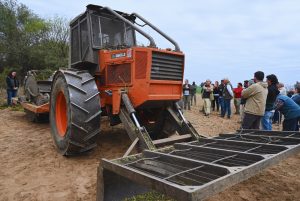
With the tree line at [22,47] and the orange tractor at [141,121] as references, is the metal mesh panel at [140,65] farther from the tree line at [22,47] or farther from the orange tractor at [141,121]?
the tree line at [22,47]

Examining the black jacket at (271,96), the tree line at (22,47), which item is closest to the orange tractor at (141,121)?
the black jacket at (271,96)

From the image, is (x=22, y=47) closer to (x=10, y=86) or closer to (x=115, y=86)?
(x=10, y=86)

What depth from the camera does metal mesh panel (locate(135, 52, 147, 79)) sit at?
5.00m

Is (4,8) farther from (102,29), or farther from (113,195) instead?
(113,195)

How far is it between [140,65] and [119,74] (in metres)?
0.60

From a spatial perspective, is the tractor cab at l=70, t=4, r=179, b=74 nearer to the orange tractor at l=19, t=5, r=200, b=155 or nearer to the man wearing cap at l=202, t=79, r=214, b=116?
the orange tractor at l=19, t=5, r=200, b=155

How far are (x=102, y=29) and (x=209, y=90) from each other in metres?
8.66

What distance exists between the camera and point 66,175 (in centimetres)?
461

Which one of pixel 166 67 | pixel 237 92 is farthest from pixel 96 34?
pixel 237 92

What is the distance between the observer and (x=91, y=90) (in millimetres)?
5059

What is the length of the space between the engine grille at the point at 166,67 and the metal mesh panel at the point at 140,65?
14 cm

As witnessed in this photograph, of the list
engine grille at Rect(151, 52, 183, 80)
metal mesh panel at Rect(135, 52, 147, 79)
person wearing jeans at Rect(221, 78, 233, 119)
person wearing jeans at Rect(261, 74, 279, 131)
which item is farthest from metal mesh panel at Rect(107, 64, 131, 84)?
person wearing jeans at Rect(221, 78, 233, 119)

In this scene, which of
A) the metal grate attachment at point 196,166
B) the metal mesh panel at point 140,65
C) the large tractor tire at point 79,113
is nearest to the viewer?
the metal grate attachment at point 196,166

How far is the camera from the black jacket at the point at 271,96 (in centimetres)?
672
